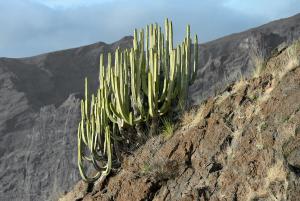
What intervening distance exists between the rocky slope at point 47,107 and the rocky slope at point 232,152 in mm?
55364

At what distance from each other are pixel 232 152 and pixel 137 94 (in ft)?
9.01

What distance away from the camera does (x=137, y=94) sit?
38.0 feet

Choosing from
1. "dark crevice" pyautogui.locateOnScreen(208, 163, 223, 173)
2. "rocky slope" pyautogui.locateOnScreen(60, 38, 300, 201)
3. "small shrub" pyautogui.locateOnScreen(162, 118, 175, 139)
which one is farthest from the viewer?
"small shrub" pyautogui.locateOnScreen(162, 118, 175, 139)

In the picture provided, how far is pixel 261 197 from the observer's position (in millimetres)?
8188

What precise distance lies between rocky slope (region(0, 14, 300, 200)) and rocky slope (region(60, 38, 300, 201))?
182ft

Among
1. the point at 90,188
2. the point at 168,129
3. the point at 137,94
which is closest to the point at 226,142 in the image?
the point at 168,129

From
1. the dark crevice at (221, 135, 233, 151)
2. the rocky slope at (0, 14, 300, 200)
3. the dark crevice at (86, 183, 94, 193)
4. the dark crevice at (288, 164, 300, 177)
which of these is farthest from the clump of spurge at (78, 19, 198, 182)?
the rocky slope at (0, 14, 300, 200)

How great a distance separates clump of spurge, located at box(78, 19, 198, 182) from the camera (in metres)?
11.5

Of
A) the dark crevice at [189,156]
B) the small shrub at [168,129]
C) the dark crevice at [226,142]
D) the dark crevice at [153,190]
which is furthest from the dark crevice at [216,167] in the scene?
the small shrub at [168,129]

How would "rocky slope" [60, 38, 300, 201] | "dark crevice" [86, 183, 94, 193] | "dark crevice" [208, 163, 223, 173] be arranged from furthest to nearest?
"dark crevice" [86, 183, 94, 193], "dark crevice" [208, 163, 223, 173], "rocky slope" [60, 38, 300, 201]

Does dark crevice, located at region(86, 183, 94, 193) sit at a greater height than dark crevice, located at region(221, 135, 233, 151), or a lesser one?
lesser

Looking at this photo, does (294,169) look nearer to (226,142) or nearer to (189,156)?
(226,142)

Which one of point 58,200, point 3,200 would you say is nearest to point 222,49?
point 3,200

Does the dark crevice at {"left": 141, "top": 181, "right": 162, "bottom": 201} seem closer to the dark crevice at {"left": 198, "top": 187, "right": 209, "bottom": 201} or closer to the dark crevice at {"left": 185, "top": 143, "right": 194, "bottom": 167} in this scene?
the dark crevice at {"left": 185, "top": 143, "right": 194, "bottom": 167}
